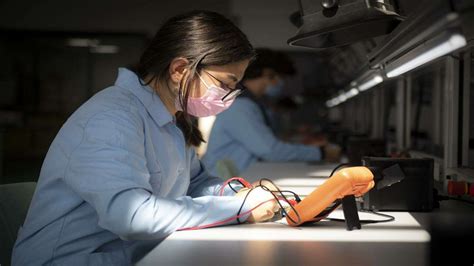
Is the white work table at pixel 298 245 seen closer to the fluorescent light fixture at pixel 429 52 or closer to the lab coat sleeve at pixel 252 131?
the fluorescent light fixture at pixel 429 52

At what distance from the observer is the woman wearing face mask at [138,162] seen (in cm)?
151

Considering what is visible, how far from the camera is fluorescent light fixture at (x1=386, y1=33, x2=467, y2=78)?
4.08 ft

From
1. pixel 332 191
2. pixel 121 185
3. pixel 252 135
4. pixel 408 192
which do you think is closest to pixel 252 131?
pixel 252 135

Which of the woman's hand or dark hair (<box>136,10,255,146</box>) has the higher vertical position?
dark hair (<box>136,10,255,146</box>)

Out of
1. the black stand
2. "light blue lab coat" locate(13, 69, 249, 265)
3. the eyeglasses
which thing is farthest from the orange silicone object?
the eyeglasses

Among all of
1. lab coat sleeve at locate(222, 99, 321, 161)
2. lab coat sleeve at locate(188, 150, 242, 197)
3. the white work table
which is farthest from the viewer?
lab coat sleeve at locate(222, 99, 321, 161)

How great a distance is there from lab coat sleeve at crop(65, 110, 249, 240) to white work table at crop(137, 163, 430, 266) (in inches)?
2.2

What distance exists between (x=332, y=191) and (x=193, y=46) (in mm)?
587

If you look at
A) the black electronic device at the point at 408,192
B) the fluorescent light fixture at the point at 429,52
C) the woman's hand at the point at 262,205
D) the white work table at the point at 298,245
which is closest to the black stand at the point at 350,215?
the white work table at the point at 298,245

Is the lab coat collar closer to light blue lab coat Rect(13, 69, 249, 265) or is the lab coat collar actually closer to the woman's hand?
light blue lab coat Rect(13, 69, 249, 265)

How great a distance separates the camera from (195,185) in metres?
2.35

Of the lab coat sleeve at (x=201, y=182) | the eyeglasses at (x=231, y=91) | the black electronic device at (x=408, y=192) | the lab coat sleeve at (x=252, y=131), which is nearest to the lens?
the eyeglasses at (x=231, y=91)

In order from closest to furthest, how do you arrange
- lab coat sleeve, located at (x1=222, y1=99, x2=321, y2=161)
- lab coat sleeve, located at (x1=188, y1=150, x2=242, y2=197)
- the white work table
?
the white work table, lab coat sleeve, located at (x1=188, y1=150, x2=242, y2=197), lab coat sleeve, located at (x1=222, y1=99, x2=321, y2=161)

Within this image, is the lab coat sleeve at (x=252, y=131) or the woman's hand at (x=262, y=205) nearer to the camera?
the woman's hand at (x=262, y=205)
